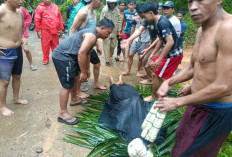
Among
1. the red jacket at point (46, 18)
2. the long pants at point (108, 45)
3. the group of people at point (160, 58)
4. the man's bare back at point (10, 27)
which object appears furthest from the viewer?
the long pants at point (108, 45)

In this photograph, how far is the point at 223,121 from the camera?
1.55 m

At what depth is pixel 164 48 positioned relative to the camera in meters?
3.20

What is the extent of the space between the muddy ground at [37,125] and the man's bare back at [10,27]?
108 cm

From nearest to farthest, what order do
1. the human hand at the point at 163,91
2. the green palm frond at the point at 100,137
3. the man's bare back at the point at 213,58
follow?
1. the man's bare back at the point at 213,58
2. the human hand at the point at 163,91
3. the green palm frond at the point at 100,137

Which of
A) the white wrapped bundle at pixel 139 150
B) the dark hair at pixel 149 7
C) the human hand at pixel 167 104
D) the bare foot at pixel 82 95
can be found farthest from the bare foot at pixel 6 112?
the dark hair at pixel 149 7

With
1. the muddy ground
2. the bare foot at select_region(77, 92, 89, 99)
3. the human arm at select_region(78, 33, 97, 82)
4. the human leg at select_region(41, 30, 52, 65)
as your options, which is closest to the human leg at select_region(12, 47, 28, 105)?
the muddy ground

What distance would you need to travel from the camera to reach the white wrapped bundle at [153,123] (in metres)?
1.64

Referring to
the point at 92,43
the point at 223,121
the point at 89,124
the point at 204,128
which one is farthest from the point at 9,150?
the point at 223,121

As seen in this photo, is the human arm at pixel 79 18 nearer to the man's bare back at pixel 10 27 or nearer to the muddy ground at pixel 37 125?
the man's bare back at pixel 10 27

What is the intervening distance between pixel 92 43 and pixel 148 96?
5.43 ft

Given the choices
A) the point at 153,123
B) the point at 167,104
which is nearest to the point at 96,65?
the point at 153,123

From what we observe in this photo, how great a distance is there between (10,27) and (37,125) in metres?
1.49

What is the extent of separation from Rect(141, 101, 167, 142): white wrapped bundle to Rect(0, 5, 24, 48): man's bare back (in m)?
2.38

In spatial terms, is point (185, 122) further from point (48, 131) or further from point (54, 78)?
point (54, 78)
